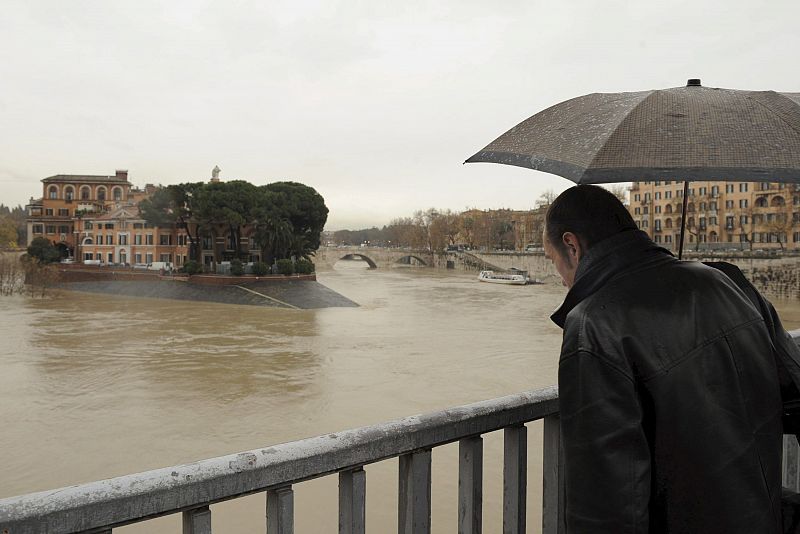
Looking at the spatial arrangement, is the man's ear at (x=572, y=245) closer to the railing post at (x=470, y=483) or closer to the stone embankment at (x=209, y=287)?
the railing post at (x=470, y=483)

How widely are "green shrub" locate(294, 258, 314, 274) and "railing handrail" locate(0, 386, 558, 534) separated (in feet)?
123

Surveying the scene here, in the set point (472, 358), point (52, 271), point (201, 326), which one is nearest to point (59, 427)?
point (472, 358)

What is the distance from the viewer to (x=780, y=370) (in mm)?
1425

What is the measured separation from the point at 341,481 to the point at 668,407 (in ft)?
2.39

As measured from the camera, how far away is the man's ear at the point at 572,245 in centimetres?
146

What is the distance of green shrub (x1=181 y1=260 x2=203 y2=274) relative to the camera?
37.7 m

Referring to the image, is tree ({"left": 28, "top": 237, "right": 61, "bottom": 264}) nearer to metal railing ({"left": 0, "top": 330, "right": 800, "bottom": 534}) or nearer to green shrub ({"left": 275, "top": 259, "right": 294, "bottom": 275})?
green shrub ({"left": 275, "top": 259, "right": 294, "bottom": 275})

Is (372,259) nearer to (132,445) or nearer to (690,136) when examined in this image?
(132,445)

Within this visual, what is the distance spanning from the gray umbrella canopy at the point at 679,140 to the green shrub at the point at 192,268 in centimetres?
3783

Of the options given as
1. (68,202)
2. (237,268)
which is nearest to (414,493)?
(237,268)

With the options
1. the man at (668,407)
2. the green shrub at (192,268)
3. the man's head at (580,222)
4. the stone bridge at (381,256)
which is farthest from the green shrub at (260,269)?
the man at (668,407)

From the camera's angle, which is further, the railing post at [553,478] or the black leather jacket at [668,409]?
the railing post at [553,478]

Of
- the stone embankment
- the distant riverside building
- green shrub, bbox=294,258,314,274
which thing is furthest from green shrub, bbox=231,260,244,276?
the distant riverside building

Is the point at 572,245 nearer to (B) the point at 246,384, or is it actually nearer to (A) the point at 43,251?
(B) the point at 246,384
